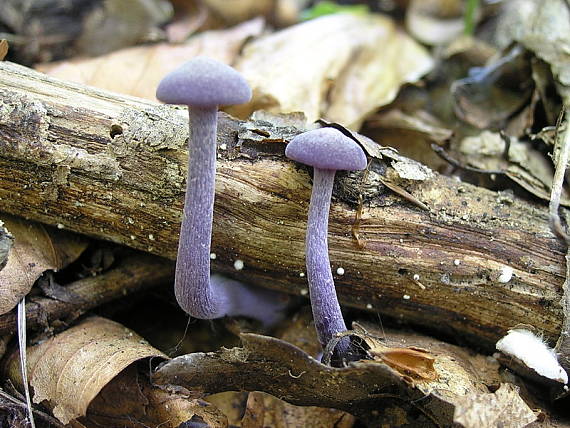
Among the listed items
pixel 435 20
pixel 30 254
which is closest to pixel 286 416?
pixel 30 254

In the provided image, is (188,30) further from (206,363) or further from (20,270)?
(206,363)

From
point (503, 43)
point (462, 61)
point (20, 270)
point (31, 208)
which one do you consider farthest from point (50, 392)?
point (503, 43)

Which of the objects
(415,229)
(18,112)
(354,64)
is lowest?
(415,229)

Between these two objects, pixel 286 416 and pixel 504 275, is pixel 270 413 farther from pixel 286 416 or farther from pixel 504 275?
pixel 504 275

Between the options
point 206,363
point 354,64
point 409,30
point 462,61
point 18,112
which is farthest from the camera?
point 409,30

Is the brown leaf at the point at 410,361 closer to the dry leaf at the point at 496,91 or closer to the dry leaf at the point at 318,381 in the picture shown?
the dry leaf at the point at 318,381

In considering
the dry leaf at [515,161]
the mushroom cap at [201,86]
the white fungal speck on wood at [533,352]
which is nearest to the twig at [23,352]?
the mushroom cap at [201,86]

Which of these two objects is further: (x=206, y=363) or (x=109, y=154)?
(x=109, y=154)
